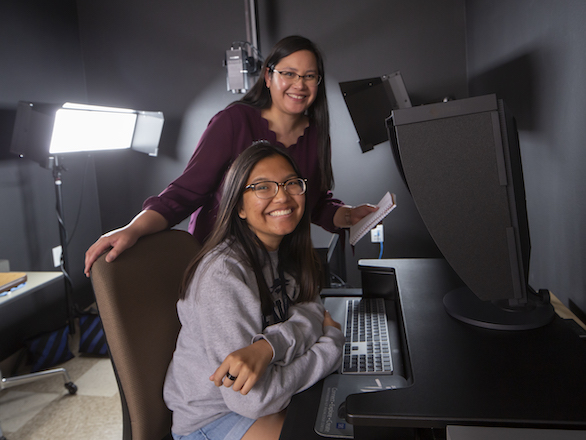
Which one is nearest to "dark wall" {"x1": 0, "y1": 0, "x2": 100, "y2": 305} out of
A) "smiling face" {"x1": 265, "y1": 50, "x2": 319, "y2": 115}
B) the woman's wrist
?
"smiling face" {"x1": 265, "y1": 50, "x2": 319, "y2": 115}

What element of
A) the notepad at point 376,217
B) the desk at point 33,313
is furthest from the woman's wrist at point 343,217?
the desk at point 33,313

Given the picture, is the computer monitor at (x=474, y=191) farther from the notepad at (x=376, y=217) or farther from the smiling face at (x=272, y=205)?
the smiling face at (x=272, y=205)

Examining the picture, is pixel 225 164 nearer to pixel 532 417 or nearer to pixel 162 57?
pixel 532 417

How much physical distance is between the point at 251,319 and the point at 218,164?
1.86 ft

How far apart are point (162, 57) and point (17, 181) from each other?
46.7 inches

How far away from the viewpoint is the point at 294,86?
1.29 metres

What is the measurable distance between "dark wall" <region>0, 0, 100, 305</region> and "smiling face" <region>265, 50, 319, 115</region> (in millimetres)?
1875

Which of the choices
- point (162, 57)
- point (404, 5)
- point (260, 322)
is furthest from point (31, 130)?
point (404, 5)

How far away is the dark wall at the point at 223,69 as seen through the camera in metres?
2.63

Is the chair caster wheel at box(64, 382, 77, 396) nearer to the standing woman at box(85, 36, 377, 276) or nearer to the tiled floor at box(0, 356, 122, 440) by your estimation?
the tiled floor at box(0, 356, 122, 440)

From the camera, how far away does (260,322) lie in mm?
823

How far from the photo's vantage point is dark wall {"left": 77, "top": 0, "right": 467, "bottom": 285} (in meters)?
2.63

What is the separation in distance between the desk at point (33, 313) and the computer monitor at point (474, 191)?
5.94 ft

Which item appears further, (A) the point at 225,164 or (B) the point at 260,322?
(A) the point at 225,164
